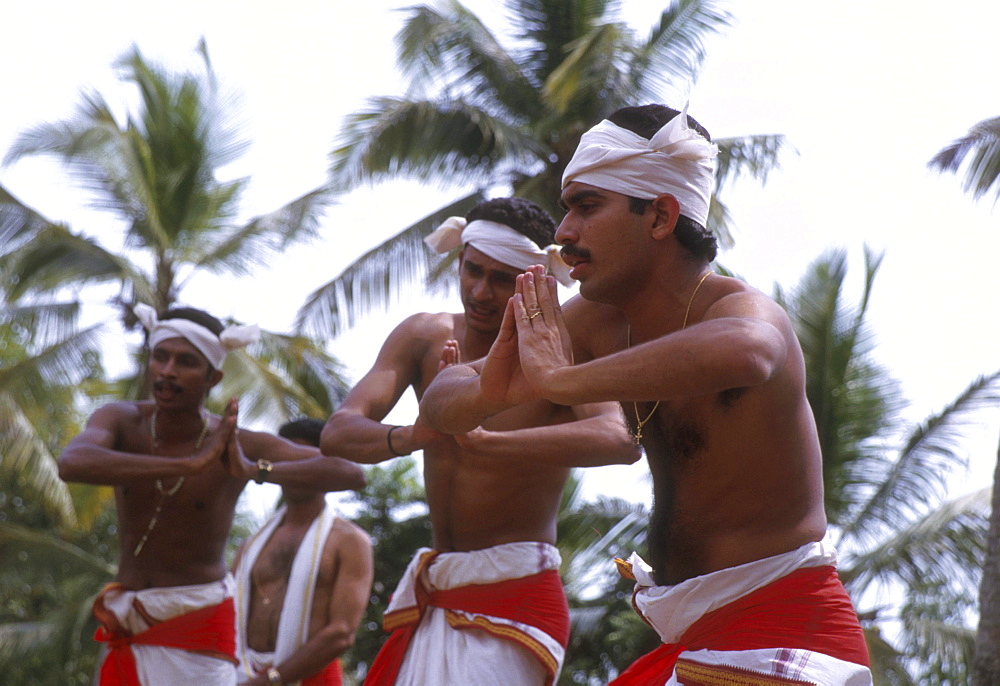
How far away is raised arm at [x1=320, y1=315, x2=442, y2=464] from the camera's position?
4051mm

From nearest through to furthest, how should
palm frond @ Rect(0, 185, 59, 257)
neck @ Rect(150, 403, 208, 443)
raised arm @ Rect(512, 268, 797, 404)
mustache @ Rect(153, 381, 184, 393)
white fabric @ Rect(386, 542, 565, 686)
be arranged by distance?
raised arm @ Rect(512, 268, 797, 404) < white fabric @ Rect(386, 542, 565, 686) < mustache @ Rect(153, 381, 184, 393) < neck @ Rect(150, 403, 208, 443) < palm frond @ Rect(0, 185, 59, 257)

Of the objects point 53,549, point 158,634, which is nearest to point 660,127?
point 158,634

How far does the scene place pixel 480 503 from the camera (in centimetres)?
441

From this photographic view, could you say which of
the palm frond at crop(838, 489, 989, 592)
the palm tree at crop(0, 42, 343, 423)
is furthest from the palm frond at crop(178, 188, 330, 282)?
the palm frond at crop(838, 489, 989, 592)

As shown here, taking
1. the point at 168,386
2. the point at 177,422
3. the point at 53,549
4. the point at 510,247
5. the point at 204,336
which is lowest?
the point at 53,549

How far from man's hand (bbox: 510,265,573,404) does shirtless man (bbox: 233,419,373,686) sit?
417 centimetres

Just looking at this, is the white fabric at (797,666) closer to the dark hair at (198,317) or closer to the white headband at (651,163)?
the white headband at (651,163)

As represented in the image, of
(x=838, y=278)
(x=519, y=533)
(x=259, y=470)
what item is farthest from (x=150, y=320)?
(x=838, y=278)

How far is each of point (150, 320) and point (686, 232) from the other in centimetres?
389

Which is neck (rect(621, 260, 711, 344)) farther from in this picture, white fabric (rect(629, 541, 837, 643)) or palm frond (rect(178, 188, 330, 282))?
palm frond (rect(178, 188, 330, 282))

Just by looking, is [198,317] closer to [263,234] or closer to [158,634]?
[158,634]

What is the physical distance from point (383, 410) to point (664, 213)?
186 cm

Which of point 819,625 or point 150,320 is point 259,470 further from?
point 819,625

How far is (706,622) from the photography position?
2.88 metres
